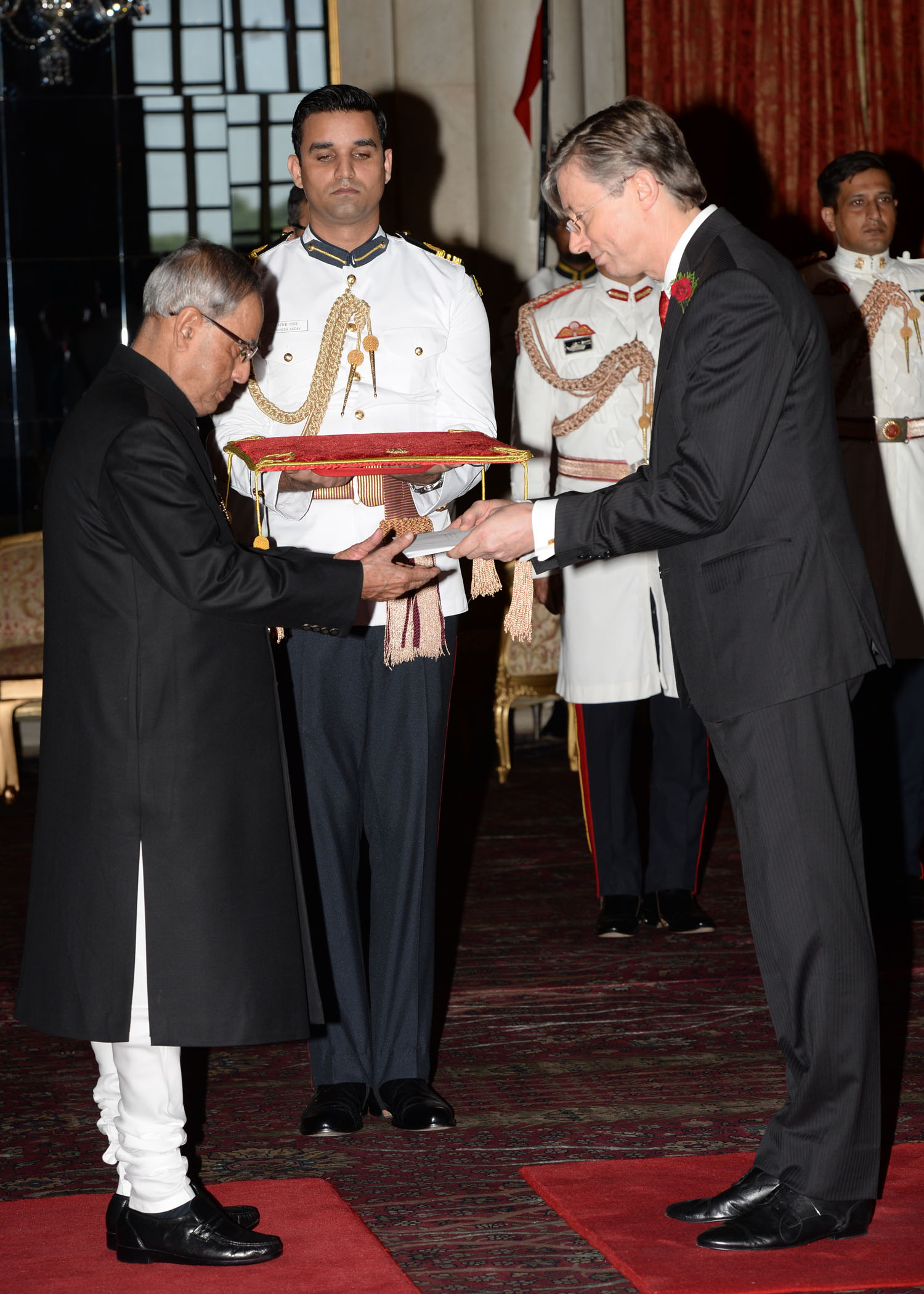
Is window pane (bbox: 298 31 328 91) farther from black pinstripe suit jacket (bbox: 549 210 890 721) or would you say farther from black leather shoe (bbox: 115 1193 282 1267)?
black leather shoe (bbox: 115 1193 282 1267)

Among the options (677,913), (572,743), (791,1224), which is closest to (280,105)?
(572,743)

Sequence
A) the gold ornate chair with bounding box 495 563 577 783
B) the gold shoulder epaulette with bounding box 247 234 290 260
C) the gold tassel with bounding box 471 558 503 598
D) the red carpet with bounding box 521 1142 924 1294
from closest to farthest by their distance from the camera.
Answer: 1. the red carpet with bounding box 521 1142 924 1294
2. the gold tassel with bounding box 471 558 503 598
3. the gold shoulder epaulette with bounding box 247 234 290 260
4. the gold ornate chair with bounding box 495 563 577 783

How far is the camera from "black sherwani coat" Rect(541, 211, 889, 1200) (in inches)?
85.0

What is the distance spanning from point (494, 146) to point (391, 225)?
22.0 inches

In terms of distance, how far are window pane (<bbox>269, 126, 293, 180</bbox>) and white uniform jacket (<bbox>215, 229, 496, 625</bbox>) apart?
4.46 m

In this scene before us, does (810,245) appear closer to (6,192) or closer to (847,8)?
(847,8)

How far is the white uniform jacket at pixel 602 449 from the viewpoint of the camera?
4027mm

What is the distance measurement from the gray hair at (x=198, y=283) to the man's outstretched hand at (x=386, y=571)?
17.4 inches

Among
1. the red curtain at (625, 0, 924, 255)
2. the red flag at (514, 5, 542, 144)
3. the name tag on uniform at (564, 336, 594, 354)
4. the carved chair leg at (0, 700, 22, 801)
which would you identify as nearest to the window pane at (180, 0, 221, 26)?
the red flag at (514, 5, 542, 144)

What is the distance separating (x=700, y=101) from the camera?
682cm

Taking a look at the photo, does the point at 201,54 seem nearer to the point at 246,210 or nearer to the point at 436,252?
the point at 246,210

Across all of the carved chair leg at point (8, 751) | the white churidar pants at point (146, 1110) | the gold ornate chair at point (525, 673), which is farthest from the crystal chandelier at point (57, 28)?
the white churidar pants at point (146, 1110)

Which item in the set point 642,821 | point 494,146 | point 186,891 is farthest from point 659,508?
point 494,146

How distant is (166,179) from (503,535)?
5.27m
